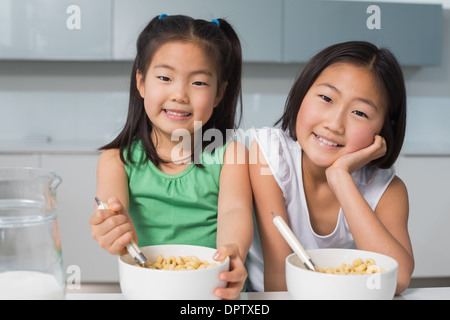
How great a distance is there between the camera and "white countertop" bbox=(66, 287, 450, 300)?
2.01 feet

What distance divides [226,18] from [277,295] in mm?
2089

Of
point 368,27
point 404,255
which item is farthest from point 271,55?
point 404,255

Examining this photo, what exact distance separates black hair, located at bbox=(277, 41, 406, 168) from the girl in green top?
152mm

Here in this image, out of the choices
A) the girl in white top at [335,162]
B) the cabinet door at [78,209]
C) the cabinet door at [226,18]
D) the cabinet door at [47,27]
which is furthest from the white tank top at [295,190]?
the cabinet door at [47,27]

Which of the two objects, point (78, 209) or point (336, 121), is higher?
point (336, 121)

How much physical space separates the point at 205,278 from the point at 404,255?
15.1 inches

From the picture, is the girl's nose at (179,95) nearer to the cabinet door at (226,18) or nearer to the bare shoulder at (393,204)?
the bare shoulder at (393,204)

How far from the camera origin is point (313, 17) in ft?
8.56

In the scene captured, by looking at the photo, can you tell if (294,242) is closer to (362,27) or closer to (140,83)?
(140,83)

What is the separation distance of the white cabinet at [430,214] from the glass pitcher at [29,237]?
205 cm

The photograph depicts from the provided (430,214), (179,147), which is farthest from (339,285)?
(430,214)

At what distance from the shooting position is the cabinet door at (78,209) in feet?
7.18

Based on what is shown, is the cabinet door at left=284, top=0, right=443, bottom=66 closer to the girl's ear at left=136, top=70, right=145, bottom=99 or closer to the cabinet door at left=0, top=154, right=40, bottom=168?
the cabinet door at left=0, top=154, right=40, bottom=168

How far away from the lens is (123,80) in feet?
9.07
